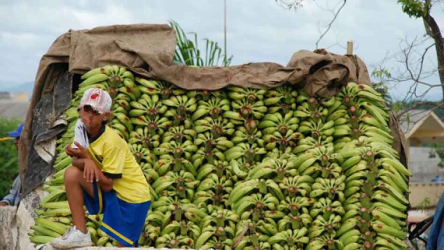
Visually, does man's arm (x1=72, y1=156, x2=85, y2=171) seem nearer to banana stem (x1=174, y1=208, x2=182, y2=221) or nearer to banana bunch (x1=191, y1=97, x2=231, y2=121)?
banana stem (x1=174, y1=208, x2=182, y2=221)

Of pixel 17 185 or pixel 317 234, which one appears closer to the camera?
pixel 317 234

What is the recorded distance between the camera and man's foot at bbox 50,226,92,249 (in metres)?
4.22

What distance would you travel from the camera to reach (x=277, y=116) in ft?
19.1

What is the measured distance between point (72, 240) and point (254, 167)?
1784mm

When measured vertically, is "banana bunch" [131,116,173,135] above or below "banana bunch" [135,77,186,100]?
below

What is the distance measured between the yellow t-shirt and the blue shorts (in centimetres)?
4

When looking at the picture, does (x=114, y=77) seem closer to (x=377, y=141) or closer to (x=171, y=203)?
(x=171, y=203)

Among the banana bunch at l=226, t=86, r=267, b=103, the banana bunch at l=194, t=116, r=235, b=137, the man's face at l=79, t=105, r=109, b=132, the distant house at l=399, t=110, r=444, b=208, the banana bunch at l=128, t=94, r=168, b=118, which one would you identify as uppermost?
the banana bunch at l=226, t=86, r=267, b=103

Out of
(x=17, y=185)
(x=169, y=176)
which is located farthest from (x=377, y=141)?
(x=17, y=185)

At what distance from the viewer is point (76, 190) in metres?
4.25

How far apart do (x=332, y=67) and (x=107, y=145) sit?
2.41 meters

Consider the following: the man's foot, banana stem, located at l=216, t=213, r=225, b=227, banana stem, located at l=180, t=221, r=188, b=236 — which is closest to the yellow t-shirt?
the man's foot

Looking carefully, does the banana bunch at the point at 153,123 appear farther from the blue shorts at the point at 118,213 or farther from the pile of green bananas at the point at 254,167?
the blue shorts at the point at 118,213

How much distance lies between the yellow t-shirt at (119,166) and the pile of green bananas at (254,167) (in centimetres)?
75
